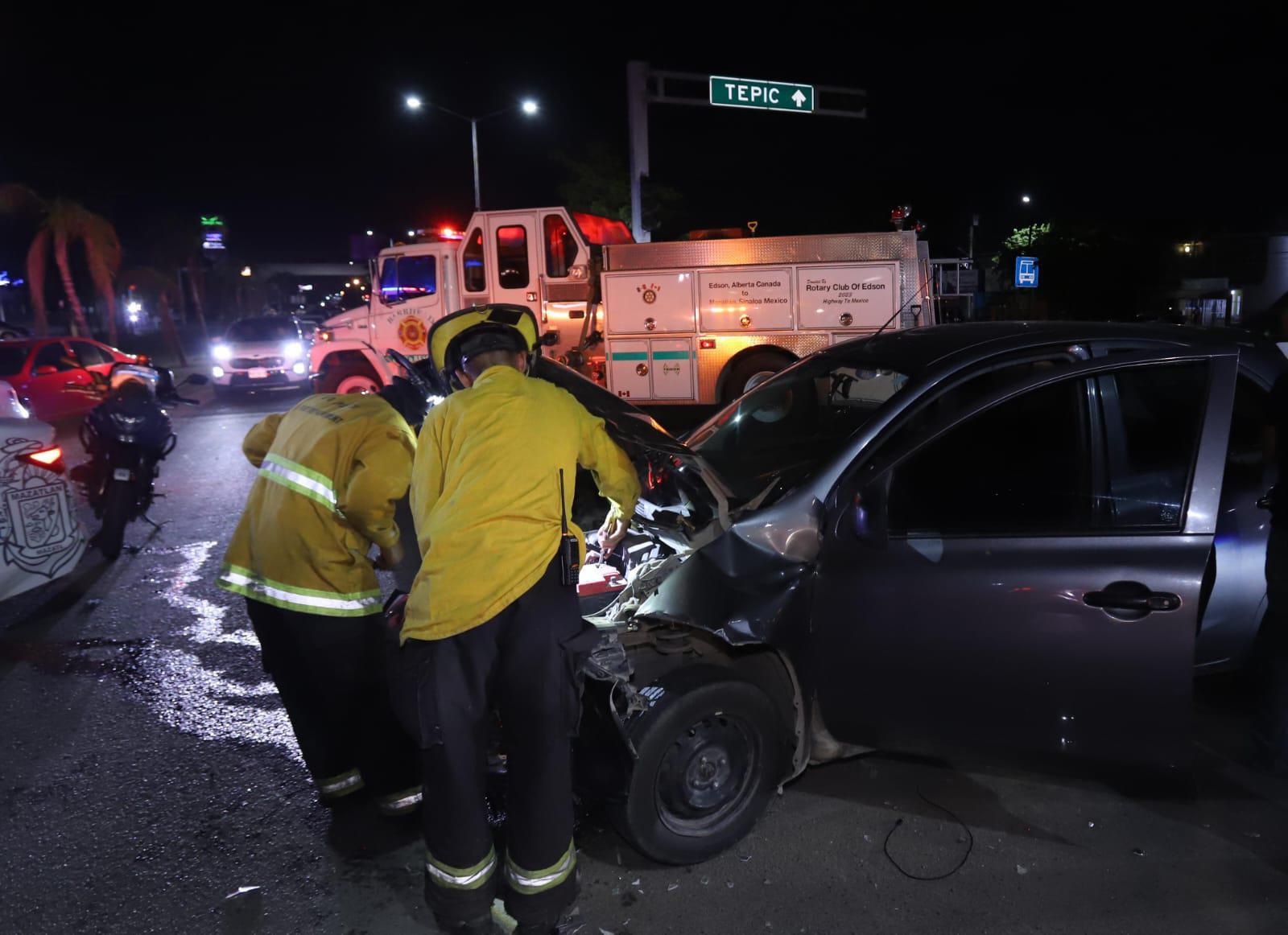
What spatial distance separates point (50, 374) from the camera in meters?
14.0

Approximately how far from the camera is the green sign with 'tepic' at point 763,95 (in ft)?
56.7

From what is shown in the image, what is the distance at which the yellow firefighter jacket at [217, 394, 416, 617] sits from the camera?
3.21 m

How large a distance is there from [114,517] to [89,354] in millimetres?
9824

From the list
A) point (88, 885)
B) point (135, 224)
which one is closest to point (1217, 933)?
point (88, 885)

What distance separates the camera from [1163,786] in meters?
3.61

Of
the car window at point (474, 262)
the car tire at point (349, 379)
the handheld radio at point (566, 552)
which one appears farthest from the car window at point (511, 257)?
the handheld radio at point (566, 552)

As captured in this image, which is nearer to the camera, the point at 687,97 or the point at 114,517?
the point at 114,517

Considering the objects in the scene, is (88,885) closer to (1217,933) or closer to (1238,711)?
(1217,933)

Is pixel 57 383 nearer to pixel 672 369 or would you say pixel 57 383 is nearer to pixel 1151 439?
pixel 672 369

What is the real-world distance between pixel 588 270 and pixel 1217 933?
10.6 m

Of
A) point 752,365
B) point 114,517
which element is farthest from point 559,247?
point 114,517

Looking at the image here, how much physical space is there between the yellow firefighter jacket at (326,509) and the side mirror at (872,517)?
155 centimetres

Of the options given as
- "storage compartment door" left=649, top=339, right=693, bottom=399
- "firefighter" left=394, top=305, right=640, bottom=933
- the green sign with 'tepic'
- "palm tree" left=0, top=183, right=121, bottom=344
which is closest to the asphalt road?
"firefighter" left=394, top=305, right=640, bottom=933

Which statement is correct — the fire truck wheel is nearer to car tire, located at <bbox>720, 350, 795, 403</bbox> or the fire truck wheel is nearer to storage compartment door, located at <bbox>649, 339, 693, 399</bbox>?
storage compartment door, located at <bbox>649, 339, 693, 399</bbox>
